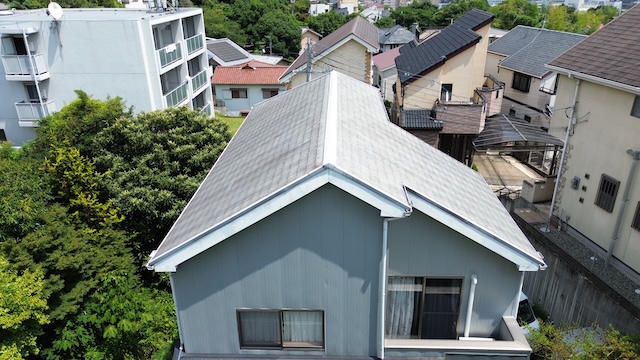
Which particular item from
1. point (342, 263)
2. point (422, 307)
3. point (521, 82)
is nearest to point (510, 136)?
point (521, 82)

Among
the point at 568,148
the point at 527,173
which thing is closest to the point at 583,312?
the point at 568,148

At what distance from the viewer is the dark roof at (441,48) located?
23266 mm

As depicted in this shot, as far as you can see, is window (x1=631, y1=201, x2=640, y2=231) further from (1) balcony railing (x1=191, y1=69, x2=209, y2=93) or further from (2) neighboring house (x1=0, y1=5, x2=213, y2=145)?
(1) balcony railing (x1=191, y1=69, x2=209, y2=93)

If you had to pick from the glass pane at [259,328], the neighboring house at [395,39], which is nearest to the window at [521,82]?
the glass pane at [259,328]

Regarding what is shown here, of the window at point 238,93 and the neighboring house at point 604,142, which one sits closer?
the neighboring house at point 604,142

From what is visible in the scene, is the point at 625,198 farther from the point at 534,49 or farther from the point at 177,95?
the point at 177,95

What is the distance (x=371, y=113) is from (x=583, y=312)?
10200 millimetres

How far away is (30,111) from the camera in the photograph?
24.2 m

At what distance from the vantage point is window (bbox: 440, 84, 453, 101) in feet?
80.2

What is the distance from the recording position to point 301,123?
9.48 meters

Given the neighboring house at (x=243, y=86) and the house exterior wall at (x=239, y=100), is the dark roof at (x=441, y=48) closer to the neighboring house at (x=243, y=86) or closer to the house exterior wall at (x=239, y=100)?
the neighboring house at (x=243, y=86)

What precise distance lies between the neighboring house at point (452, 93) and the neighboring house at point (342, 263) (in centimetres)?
1546

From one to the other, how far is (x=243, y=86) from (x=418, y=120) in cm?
2441

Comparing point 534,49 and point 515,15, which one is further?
point 515,15
